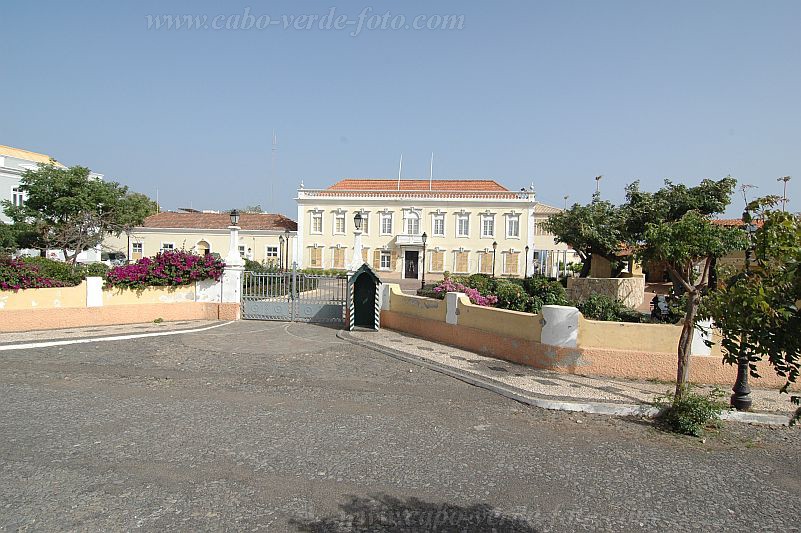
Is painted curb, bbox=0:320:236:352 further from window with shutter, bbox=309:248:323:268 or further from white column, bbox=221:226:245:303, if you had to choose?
window with shutter, bbox=309:248:323:268

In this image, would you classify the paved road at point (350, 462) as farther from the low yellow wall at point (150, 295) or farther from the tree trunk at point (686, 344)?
the low yellow wall at point (150, 295)

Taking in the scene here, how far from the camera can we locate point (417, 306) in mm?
13383

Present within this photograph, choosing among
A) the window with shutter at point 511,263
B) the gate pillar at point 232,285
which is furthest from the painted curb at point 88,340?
the window with shutter at point 511,263

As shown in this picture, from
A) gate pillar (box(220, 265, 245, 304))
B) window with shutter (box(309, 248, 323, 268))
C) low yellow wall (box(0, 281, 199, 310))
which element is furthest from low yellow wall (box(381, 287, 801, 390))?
window with shutter (box(309, 248, 323, 268))

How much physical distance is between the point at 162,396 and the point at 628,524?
6121 mm

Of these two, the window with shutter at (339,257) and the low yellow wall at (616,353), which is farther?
the window with shutter at (339,257)

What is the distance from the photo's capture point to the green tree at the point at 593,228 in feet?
77.7

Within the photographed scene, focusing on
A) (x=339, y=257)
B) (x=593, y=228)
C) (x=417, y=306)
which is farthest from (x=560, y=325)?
(x=339, y=257)

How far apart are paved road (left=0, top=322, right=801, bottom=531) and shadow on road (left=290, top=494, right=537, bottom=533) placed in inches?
0.6

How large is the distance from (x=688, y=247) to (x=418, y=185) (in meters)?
46.1

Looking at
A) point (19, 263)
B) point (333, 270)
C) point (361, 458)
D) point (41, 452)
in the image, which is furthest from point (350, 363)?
point (333, 270)

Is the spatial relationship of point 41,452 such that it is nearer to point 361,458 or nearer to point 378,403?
point 361,458

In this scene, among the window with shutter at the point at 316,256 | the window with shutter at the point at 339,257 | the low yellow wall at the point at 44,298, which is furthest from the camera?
the window with shutter at the point at 316,256

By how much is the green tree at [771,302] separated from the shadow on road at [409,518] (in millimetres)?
2031
